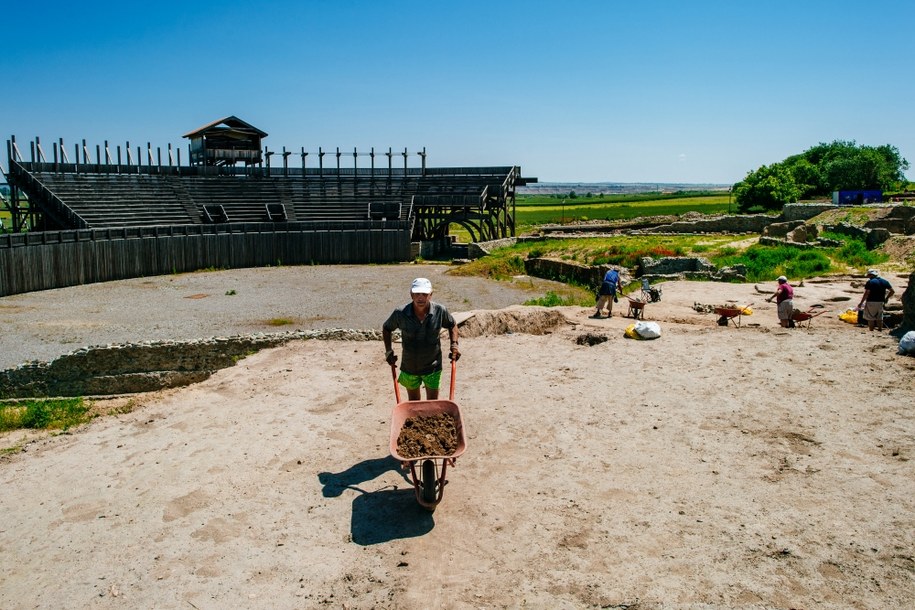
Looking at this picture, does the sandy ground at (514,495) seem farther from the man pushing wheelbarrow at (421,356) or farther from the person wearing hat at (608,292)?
the person wearing hat at (608,292)

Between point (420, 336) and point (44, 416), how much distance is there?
7.78 meters

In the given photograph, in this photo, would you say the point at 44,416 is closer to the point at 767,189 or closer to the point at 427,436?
the point at 427,436

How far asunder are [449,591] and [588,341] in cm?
882

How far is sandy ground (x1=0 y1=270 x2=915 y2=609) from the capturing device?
5.96 m

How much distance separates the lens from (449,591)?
588 cm

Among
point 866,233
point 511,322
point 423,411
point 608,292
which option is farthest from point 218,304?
point 866,233

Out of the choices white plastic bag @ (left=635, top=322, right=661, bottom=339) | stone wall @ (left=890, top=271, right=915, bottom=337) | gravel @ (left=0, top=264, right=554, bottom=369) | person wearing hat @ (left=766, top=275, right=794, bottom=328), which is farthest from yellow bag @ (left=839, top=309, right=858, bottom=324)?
gravel @ (left=0, top=264, right=554, bottom=369)

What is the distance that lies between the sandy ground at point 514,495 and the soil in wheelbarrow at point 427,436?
674 mm

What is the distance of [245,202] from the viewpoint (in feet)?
129

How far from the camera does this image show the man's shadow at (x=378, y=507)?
22.6 feet

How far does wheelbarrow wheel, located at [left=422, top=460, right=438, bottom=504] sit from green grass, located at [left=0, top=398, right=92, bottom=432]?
708cm

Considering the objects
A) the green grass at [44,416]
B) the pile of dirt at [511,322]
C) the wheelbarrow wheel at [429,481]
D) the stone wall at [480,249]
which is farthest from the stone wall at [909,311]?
the stone wall at [480,249]

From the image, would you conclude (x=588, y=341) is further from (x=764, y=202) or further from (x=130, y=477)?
(x=764, y=202)

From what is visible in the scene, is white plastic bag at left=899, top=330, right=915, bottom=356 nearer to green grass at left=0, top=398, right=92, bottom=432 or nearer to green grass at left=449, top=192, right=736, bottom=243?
green grass at left=0, top=398, right=92, bottom=432
